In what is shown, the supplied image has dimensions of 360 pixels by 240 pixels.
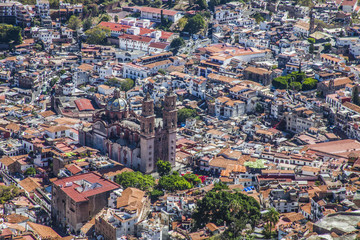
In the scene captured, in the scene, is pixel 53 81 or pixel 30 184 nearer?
pixel 30 184

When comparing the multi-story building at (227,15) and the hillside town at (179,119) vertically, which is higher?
the multi-story building at (227,15)

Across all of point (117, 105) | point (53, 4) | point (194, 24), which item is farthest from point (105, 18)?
point (117, 105)

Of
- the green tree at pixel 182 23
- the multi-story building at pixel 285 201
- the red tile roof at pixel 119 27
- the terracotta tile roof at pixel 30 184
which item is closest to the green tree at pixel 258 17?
the green tree at pixel 182 23

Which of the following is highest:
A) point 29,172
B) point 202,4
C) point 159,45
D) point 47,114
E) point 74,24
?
point 202,4

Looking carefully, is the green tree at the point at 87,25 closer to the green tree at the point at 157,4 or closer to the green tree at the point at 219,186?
the green tree at the point at 157,4

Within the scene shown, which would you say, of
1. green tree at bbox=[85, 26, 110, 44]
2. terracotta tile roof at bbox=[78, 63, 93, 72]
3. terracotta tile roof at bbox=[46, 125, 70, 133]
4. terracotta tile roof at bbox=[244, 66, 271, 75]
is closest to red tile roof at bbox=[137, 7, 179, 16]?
green tree at bbox=[85, 26, 110, 44]

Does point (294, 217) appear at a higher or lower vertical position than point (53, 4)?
lower

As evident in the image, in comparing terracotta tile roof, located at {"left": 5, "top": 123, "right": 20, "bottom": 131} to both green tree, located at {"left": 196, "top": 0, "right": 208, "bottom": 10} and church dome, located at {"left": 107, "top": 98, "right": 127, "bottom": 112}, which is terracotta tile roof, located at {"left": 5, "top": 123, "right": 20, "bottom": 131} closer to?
church dome, located at {"left": 107, "top": 98, "right": 127, "bottom": 112}

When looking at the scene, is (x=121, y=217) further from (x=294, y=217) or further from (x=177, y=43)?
(x=177, y=43)
